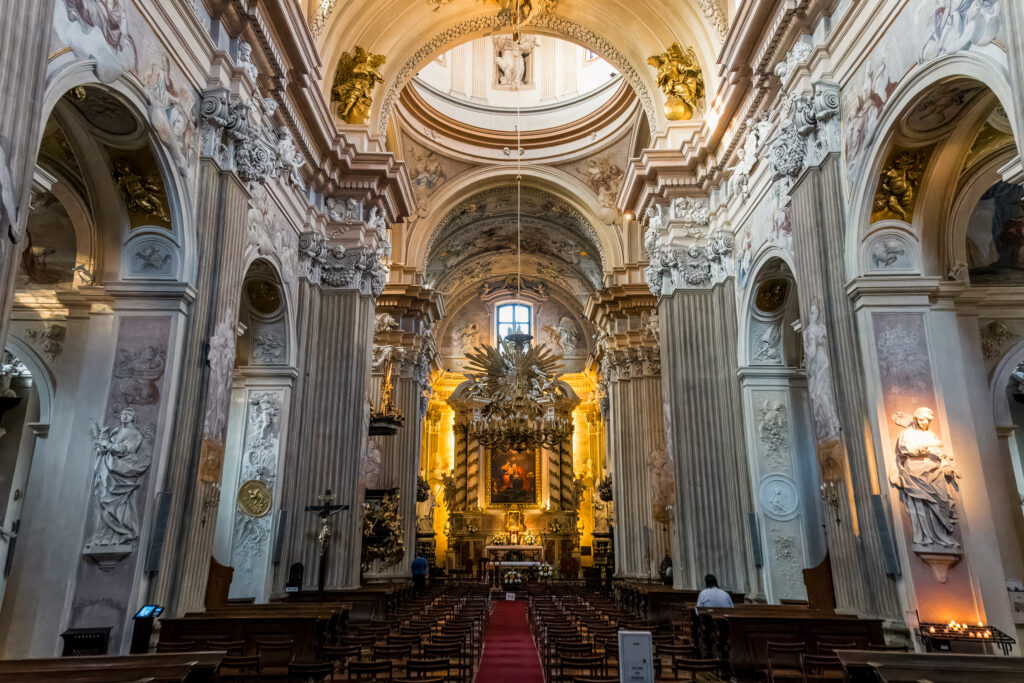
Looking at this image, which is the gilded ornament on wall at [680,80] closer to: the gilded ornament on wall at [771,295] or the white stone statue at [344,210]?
the gilded ornament on wall at [771,295]

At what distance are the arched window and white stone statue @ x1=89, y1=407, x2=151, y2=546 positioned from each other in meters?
24.4

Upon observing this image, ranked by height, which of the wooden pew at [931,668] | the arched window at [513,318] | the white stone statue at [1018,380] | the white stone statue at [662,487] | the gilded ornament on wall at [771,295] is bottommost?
the wooden pew at [931,668]

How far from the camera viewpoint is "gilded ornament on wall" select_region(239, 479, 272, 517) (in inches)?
434

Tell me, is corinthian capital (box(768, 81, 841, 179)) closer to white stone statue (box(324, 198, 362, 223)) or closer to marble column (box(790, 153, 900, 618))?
marble column (box(790, 153, 900, 618))

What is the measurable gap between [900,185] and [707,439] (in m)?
5.63

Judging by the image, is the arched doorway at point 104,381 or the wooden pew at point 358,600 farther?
the wooden pew at point 358,600

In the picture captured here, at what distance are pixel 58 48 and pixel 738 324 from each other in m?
9.63

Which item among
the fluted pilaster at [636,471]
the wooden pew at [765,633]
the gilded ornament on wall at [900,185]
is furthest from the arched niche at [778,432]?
the fluted pilaster at [636,471]

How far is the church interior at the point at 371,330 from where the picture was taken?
6.62 m

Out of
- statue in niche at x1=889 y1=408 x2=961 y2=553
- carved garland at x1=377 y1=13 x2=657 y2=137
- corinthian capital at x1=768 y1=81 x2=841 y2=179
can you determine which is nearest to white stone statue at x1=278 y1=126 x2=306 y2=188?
carved garland at x1=377 y1=13 x2=657 y2=137

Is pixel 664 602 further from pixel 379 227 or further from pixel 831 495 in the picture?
pixel 379 227

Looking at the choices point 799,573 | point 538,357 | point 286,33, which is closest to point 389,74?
point 286,33

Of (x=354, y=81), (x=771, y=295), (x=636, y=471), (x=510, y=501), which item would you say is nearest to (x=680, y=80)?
(x=771, y=295)

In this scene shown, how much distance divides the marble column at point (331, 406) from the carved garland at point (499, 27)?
11.2ft
